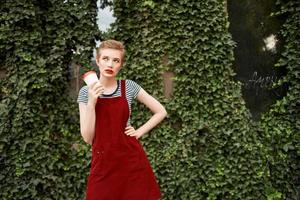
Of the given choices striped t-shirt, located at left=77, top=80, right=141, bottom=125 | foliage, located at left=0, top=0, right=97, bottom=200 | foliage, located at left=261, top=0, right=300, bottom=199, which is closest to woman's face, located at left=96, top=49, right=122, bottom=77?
striped t-shirt, located at left=77, top=80, right=141, bottom=125

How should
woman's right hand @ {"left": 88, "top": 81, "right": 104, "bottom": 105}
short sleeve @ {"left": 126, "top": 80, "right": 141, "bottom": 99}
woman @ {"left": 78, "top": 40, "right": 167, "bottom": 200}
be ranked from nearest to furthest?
1. woman's right hand @ {"left": 88, "top": 81, "right": 104, "bottom": 105}
2. woman @ {"left": 78, "top": 40, "right": 167, "bottom": 200}
3. short sleeve @ {"left": 126, "top": 80, "right": 141, "bottom": 99}

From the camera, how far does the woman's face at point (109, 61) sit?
2.53 m

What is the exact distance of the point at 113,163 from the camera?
248 cm

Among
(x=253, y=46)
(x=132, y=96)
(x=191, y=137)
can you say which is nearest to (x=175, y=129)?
(x=191, y=137)

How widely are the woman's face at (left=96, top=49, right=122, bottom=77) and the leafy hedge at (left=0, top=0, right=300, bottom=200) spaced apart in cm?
239

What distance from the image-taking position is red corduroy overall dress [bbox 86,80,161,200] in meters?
2.47

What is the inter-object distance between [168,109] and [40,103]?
1.69m

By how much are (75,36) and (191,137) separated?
2057 mm

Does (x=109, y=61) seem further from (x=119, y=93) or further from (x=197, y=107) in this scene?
(x=197, y=107)

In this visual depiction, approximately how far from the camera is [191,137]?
16.0 feet

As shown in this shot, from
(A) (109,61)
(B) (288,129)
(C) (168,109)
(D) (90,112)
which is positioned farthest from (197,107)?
(D) (90,112)

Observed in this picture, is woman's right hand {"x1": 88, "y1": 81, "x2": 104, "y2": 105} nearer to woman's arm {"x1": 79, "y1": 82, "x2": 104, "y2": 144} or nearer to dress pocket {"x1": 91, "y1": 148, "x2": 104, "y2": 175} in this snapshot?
woman's arm {"x1": 79, "y1": 82, "x2": 104, "y2": 144}

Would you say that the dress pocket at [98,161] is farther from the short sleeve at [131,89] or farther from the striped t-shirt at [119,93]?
the short sleeve at [131,89]

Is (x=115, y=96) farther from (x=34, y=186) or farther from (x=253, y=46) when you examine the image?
(x=253, y=46)
